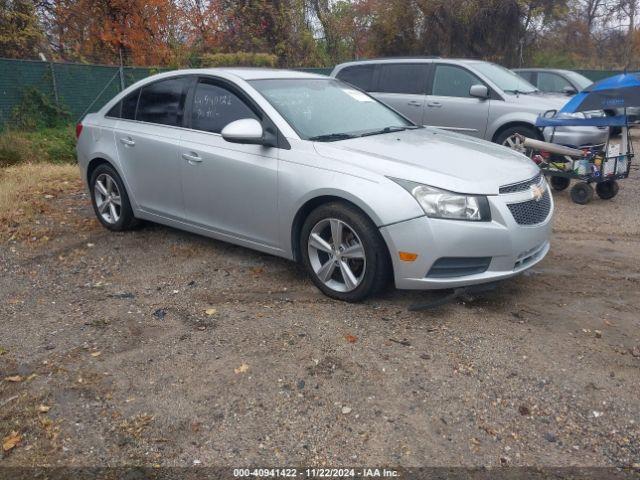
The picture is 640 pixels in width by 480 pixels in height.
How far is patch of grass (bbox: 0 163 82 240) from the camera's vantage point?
6590 millimetres

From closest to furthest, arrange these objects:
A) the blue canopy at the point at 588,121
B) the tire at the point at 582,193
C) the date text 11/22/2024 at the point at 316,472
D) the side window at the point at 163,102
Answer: the date text 11/22/2024 at the point at 316,472 < the side window at the point at 163,102 < the blue canopy at the point at 588,121 < the tire at the point at 582,193

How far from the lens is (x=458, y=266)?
398cm

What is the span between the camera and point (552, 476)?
2.65m

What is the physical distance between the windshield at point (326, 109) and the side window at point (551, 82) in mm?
9796

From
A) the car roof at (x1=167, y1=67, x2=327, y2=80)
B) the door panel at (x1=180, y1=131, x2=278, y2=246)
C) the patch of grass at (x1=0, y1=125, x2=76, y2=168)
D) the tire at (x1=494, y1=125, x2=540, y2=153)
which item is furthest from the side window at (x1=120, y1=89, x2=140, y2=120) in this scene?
the tire at (x1=494, y1=125, x2=540, y2=153)

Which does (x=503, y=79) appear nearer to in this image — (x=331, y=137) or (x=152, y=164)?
(x=331, y=137)

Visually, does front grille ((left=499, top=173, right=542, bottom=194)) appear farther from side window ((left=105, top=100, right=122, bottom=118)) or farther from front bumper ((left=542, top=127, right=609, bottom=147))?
front bumper ((left=542, top=127, right=609, bottom=147))

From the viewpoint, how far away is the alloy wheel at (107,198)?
19.8 feet

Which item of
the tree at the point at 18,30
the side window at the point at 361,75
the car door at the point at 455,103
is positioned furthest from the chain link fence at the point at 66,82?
the car door at the point at 455,103

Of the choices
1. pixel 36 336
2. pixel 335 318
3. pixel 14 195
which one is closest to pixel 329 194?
pixel 335 318

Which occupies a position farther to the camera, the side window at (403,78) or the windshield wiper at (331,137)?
the side window at (403,78)

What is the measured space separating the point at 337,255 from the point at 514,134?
5.33 meters

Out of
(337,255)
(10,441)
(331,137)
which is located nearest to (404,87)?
(331,137)

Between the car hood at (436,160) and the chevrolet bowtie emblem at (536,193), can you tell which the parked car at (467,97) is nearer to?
the car hood at (436,160)
